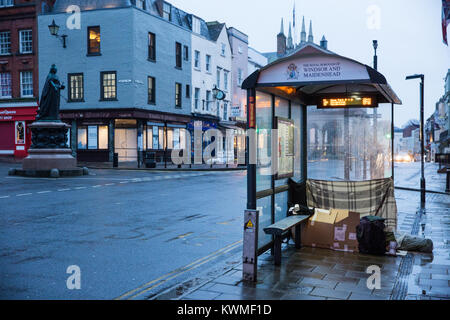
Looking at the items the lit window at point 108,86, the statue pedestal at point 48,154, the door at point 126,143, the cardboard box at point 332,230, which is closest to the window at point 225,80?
the door at point 126,143

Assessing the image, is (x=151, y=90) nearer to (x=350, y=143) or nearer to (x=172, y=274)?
(x=350, y=143)

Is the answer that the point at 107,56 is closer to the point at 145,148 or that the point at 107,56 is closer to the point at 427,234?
the point at 145,148

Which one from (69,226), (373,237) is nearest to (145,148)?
(69,226)

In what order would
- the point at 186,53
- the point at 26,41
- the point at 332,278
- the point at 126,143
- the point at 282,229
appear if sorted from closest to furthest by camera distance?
the point at 332,278 < the point at 282,229 < the point at 126,143 < the point at 26,41 < the point at 186,53

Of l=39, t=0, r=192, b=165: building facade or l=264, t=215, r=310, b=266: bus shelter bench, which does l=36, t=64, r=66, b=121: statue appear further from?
l=264, t=215, r=310, b=266: bus shelter bench

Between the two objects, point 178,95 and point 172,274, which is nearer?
point 172,274

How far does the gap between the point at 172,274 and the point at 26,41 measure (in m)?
38.7

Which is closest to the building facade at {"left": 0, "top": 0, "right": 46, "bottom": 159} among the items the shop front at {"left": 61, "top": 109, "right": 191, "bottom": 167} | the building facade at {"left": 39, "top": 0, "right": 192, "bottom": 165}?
the building facade at {"left": 39, "top": 0, "right": 192, "bottom": 165}

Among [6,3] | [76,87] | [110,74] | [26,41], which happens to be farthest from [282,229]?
[6,3]

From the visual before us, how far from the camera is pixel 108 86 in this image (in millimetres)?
37625

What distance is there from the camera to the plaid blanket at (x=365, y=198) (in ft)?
28.7

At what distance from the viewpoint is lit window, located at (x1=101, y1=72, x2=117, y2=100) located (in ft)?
123

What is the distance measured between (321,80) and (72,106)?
34.3m
